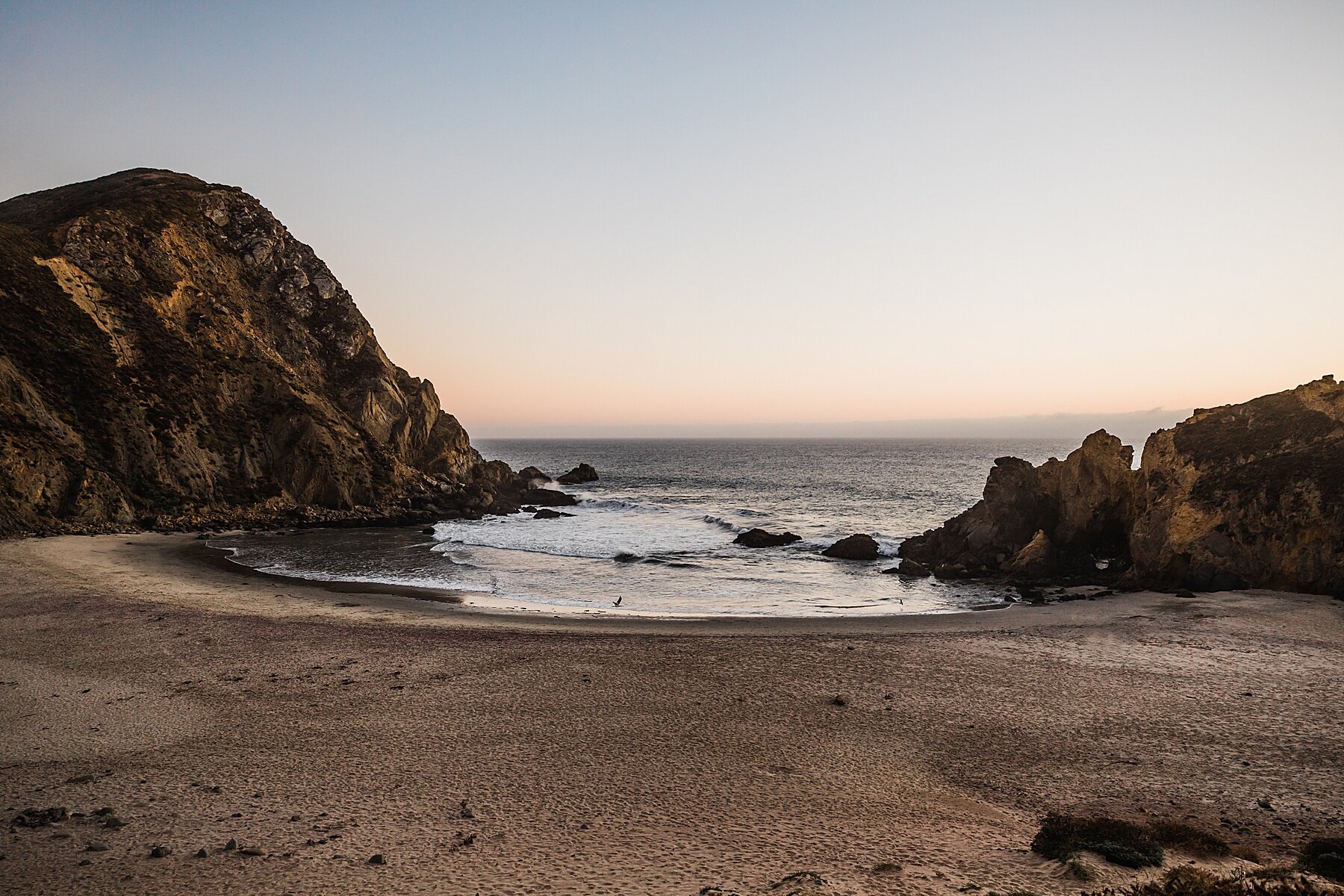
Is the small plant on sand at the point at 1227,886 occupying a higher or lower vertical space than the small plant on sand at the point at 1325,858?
higher

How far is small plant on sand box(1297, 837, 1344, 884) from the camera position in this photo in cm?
861

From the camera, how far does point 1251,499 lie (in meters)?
28.1

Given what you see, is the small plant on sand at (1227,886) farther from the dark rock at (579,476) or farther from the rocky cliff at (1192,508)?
the dark rock at (579,476)

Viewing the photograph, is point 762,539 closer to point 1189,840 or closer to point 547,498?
point 547,498

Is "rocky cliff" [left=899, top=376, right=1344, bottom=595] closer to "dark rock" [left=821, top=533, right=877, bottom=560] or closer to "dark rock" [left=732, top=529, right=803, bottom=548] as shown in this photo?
"dark rock" [left=821, top=533, right=877, bottom=560]

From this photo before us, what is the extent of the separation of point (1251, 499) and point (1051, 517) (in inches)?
417

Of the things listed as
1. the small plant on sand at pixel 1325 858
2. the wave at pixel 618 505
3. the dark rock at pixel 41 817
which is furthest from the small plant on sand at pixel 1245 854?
the wave at pixel 618 505

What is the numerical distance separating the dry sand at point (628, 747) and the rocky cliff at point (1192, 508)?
4980 mm

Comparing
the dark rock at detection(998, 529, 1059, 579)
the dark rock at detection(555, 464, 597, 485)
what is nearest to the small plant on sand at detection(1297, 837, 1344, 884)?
the dark rock at detection(998, 529, 1059, 579)

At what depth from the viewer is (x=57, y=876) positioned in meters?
8.22

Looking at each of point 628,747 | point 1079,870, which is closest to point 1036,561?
point 628,747

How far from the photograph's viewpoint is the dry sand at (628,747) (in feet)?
29.6

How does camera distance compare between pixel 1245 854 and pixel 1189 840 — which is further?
pixel 1189 840

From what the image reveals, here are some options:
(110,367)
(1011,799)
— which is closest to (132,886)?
(1011,799)
